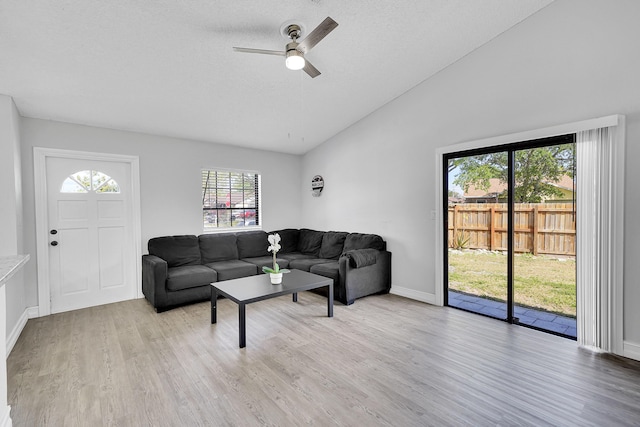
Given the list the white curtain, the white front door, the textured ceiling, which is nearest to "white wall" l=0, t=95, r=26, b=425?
the textured ceiling

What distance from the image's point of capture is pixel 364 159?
16.2ft

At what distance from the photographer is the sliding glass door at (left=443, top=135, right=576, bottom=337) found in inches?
121

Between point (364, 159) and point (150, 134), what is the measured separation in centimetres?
326

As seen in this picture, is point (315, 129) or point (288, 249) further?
point (288, 249)

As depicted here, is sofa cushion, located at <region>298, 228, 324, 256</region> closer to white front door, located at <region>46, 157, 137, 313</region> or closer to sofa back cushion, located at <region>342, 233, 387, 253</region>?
sofa back cushion, located at <region>342, 233, 387, 253</region>

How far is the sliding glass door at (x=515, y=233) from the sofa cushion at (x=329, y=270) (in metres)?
1.43

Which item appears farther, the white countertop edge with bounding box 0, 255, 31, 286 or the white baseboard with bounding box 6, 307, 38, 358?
the white baseboard with bounding box 6, 307, 38, 358

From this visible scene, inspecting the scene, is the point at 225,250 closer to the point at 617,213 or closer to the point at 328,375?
the point at 328,375

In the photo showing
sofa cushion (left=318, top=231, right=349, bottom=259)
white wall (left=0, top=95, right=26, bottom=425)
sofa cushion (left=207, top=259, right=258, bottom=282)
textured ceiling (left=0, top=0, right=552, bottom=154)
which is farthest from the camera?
sofa cushion (left=318, top=231, right=349, bottom=259)

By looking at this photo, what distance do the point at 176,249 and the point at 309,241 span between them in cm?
225

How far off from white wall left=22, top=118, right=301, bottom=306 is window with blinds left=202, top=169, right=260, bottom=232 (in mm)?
145

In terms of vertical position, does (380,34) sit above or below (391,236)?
above

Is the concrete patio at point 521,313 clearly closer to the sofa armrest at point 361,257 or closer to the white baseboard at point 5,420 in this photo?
the sofa armrest at point 361,257

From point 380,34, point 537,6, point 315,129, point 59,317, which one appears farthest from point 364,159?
point 59,317
